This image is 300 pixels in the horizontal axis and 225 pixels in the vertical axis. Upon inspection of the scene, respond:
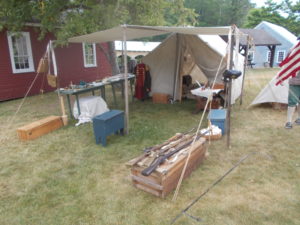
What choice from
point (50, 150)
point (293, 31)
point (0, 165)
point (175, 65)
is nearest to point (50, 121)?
point (50, 150)

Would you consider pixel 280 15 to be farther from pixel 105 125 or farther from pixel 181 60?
pixel 105 125

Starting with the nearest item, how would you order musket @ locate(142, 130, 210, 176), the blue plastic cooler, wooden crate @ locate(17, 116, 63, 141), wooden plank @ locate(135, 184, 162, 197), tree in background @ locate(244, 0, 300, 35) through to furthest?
musket @ locate(142, 130, 210, 176) < wooden plank @ locate(135, 184, 162, 197) < the blue plastic cooler < wooden crate @ locate(17, 116, 63, 141) < tree in background @ locate(244, 0, 300, 35)

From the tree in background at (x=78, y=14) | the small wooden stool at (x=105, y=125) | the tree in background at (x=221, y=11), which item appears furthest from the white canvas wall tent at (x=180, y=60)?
the tree in background at (x=221, y=11)

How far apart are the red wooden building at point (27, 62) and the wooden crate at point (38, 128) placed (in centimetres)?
391

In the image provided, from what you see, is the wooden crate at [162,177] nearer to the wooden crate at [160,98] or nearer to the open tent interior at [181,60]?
the open tent interior at [181,60]

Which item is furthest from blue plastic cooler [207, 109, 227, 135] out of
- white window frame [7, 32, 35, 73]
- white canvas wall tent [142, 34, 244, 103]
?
white window frame [7, 32, 35, 73]

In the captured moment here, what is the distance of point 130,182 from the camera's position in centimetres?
310

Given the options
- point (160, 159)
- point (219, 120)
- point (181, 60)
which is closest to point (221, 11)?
point (181, 60)

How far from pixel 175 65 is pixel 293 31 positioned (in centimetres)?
2420

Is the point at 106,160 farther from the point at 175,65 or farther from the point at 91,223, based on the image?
the point at 175,65

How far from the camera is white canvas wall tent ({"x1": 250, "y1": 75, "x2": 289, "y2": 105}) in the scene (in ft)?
19.7

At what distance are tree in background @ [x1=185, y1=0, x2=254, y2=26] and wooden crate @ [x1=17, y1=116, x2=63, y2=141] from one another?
107 ft

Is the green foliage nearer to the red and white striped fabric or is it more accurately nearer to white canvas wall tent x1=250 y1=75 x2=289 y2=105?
white canvas wall tent x1=250 y1=75 x2=289 y2=105

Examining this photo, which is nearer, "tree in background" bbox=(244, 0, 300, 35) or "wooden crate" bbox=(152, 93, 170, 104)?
"wooden crate" bbox=(152, 93, 170, 104)
